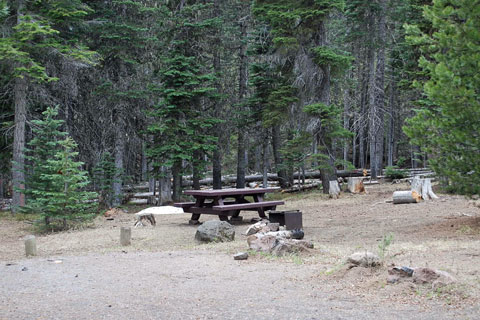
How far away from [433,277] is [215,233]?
562 centimetres

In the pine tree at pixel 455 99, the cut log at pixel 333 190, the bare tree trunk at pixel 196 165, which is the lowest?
the cut log at pixel 333 190

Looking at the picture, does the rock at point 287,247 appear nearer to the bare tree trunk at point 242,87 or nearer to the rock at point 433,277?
the rock at point 433,277

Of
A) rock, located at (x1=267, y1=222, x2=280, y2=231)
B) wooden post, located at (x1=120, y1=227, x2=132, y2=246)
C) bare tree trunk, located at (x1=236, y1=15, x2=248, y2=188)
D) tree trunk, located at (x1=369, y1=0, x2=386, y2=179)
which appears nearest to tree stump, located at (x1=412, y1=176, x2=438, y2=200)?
rock, located at (x1=267, y1=222, x2=280, y2=231)

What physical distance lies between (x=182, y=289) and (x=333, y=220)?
8066mm

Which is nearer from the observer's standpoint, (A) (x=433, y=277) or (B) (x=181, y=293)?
(A) (x=433, y=277)

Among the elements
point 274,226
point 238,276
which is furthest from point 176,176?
point 238,276

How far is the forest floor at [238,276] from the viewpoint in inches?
200

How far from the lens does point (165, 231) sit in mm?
12438

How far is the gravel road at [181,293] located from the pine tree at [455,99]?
13.7ft

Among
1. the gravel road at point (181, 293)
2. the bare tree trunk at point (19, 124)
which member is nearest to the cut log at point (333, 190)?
the gravel road at point (181, 293)

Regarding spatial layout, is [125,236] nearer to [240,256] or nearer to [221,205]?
[221,205]

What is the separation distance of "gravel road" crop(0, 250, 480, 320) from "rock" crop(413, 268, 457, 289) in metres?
0.65

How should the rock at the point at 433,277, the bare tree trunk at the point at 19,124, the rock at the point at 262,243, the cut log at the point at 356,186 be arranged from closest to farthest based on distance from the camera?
the rock at the point at 433,277
the rock at the point at 262,243
the bare tree trunk at the point at 19,124
the cut log at the point at 356,186

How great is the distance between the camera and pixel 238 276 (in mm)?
6855
